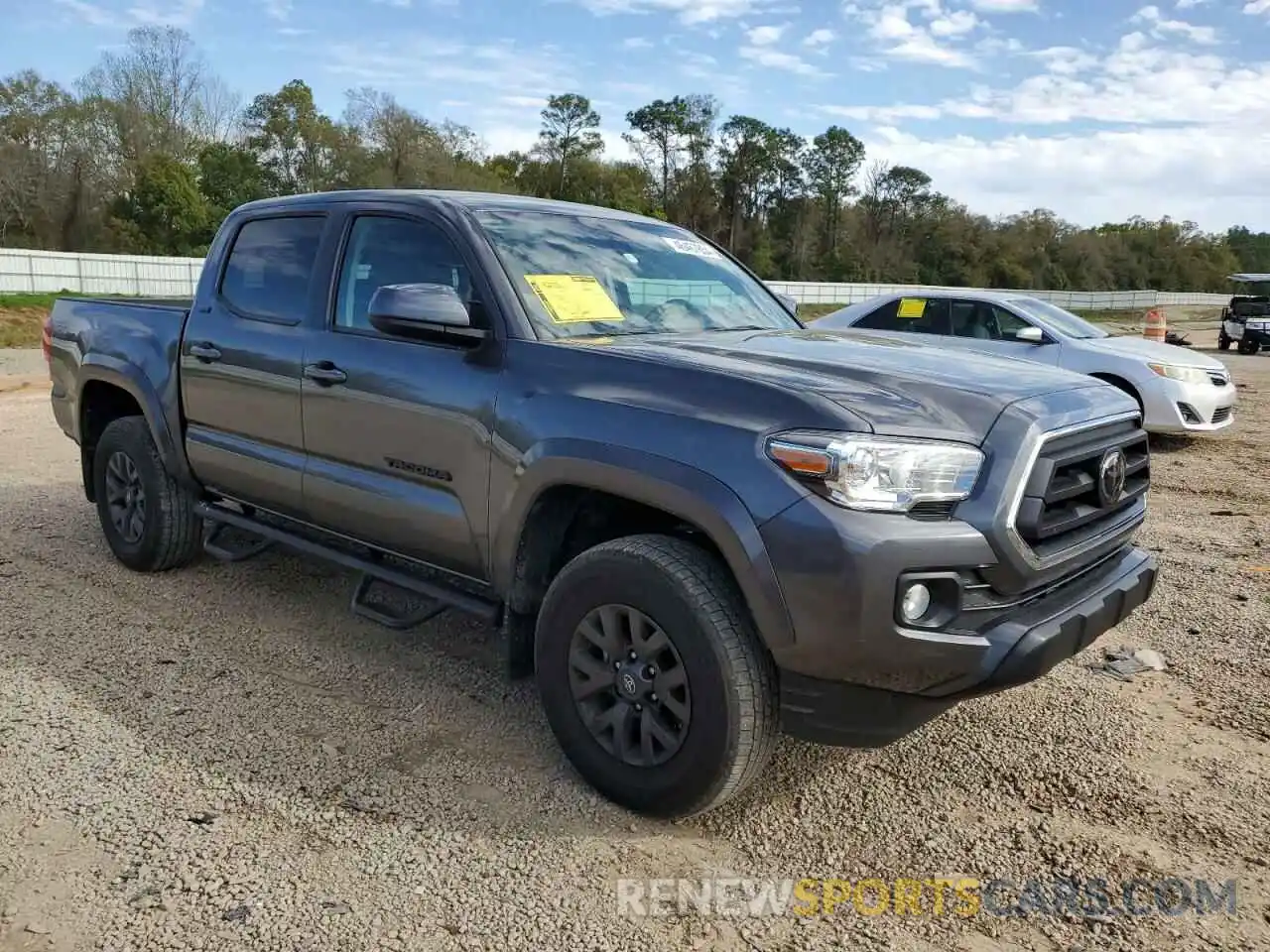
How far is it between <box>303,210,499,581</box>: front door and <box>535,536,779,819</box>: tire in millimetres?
501

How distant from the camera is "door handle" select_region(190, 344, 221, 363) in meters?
4.48

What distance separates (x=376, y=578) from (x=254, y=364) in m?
1.09

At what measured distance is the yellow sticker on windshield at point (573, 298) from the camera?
3.44m

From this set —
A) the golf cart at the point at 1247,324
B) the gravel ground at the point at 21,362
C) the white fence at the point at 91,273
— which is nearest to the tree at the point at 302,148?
the white fence at the point at 91,273

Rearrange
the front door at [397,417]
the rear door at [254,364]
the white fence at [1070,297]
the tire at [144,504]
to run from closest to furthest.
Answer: the front door at [397,417] → the rear door at [254,364] → the tire at [144,504] → the white fence at [1070,297]

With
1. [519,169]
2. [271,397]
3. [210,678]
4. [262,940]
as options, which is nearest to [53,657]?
[210,678]

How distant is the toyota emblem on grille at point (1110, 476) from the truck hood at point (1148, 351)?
22.6ft

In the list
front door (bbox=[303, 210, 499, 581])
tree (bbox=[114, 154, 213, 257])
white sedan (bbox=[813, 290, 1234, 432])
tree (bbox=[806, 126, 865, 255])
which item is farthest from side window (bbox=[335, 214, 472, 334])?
tree (bbox=[806, 126, 865, 255])

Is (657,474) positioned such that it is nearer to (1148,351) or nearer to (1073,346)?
(1073,346)

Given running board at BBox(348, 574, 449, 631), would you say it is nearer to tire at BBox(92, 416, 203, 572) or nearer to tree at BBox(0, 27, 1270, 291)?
tire at BBox(92, 416, 203, 572)

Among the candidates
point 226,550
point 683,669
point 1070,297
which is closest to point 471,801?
point 683,669

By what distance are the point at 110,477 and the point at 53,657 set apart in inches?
59.1

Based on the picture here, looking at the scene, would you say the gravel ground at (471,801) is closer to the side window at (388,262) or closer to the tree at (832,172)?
the side window at (388,262)

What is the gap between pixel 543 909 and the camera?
257cm
